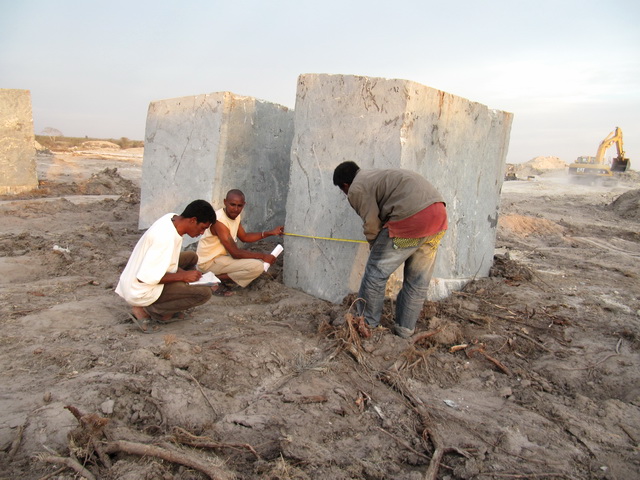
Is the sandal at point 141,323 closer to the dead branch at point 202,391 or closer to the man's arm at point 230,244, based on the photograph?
the dead branch at point 202,391

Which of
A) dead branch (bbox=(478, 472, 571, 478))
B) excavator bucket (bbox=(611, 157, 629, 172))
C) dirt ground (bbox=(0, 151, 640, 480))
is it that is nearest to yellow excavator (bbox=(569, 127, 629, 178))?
excavator bucket (bbox=(611, 157, 629, 172))

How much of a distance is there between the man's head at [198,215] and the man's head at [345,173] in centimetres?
100

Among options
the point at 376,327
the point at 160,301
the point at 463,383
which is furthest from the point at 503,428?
the point at 160,301

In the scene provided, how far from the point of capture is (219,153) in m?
5.18

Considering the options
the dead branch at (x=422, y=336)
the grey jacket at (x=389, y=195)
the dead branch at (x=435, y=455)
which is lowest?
the dead branch at (x=435, y=455)

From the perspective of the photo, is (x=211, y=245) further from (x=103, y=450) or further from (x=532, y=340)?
(x=532, y=340)

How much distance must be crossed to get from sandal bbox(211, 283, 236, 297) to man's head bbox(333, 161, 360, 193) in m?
1.82

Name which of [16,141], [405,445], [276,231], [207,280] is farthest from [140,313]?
[16,141]

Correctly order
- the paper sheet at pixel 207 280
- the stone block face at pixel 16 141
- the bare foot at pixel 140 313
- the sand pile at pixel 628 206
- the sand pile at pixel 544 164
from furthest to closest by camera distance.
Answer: the sand pile at pixel 544 164 < the sand pile at pixel 628 206 < the stone block face at pixel 16 141 < the paper sheet at pixel 207 280 < the bare foot at pixel 140 313

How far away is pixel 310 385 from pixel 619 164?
24.8 meters

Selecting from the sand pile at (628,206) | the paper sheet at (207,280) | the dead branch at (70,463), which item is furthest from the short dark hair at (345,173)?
the sand pile at (628,206)

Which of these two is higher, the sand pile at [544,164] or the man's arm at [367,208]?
the sand pile at [544,164]

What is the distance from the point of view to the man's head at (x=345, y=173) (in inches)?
140

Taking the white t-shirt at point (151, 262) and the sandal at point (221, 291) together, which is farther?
the sandal at point (221, 291)
